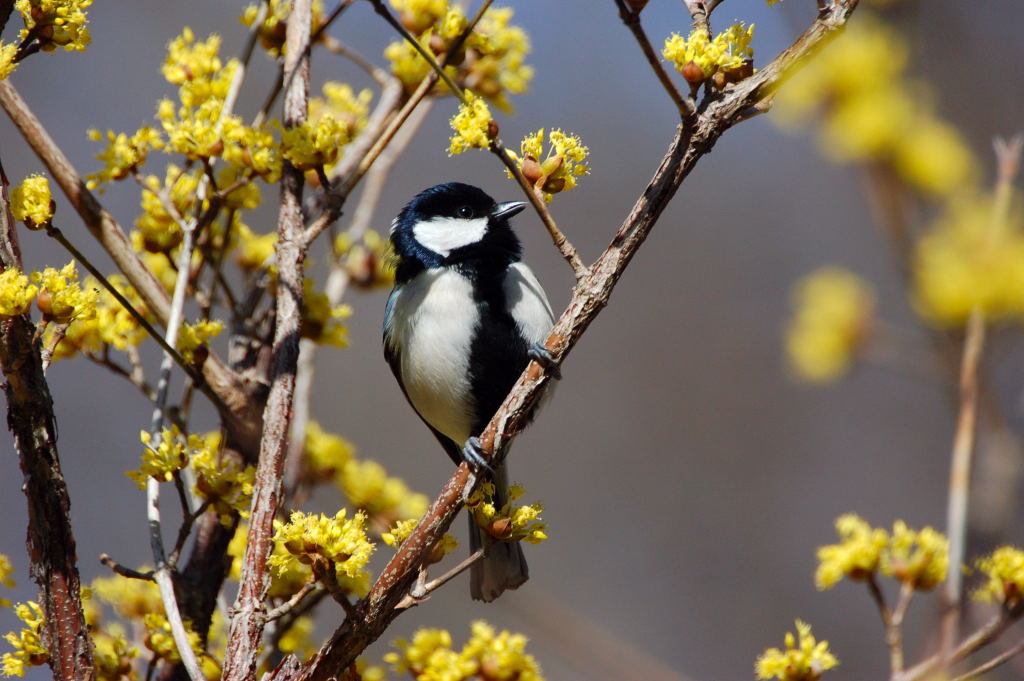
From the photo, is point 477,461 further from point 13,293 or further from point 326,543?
point 13,293

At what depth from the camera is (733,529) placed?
515 centimetres

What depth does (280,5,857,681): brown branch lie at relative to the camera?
1.21 meters

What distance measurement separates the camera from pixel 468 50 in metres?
2.09

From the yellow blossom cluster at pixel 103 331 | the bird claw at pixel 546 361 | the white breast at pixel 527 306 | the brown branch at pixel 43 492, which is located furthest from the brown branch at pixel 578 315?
the white breast at pixel 527 306

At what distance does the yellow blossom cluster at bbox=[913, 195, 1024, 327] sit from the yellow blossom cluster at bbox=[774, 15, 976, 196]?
8 cm

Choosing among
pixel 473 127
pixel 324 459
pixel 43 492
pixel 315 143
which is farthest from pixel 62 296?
pixel 324 459

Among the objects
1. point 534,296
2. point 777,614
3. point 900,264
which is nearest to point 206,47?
point 534,296

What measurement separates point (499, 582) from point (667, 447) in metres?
3.44

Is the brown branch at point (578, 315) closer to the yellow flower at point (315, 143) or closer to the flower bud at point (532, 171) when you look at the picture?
the flower bud at point (532, 171)

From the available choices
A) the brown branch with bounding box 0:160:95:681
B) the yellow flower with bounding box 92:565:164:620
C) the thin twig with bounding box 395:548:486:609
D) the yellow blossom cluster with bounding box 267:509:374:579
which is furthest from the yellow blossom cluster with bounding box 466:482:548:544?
the yellow flower with bounding box 92:565:164:620

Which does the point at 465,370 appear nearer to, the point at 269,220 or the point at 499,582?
the point at 499,582

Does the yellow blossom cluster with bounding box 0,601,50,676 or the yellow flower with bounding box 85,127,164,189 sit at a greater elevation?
the yellow flower with bounding box 85,127,164,189

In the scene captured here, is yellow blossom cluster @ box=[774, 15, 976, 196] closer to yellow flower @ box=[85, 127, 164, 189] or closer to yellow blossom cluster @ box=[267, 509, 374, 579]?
yellow blossom cluster @ box=[267, 509, 374, 579]

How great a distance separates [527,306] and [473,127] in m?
0.94
